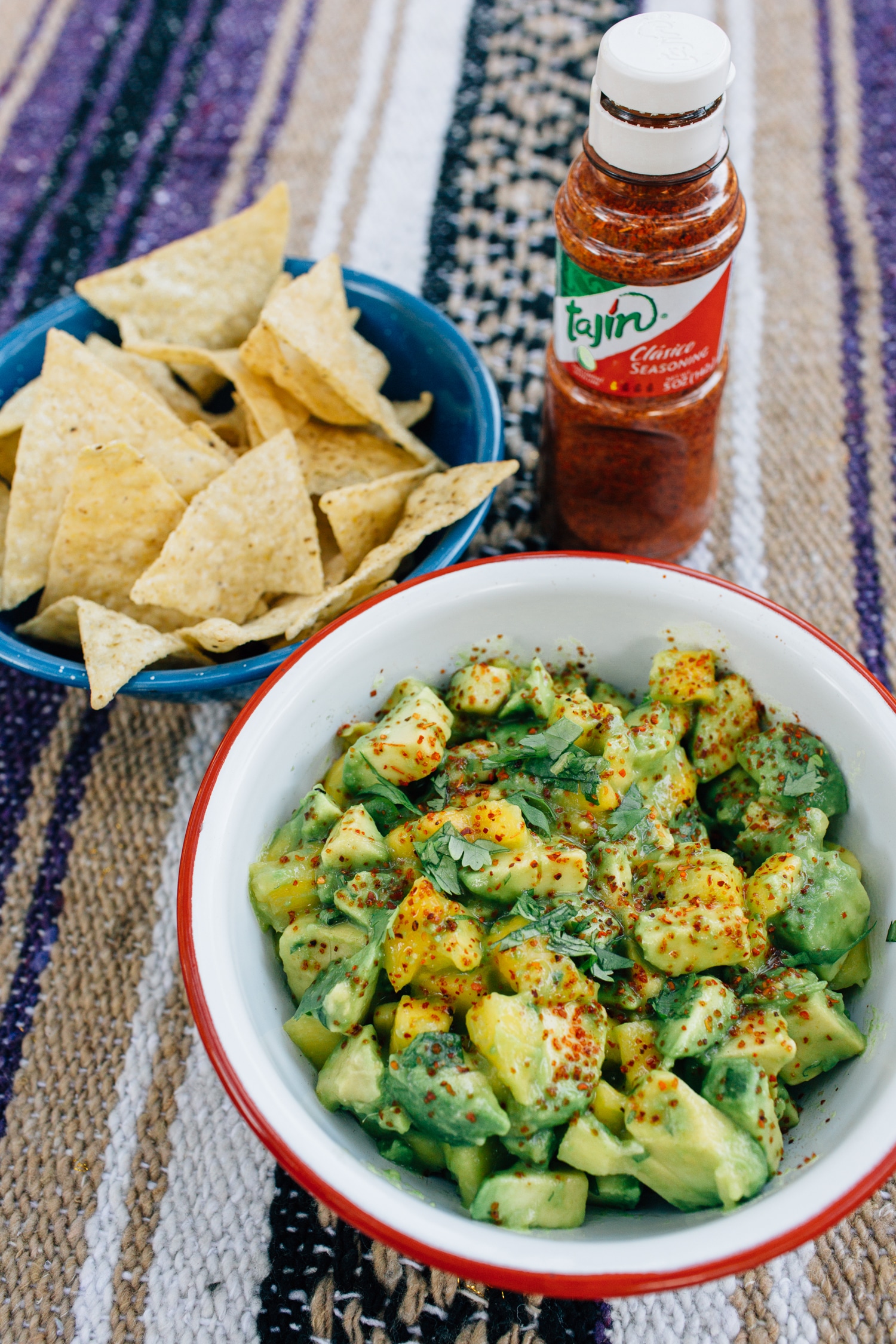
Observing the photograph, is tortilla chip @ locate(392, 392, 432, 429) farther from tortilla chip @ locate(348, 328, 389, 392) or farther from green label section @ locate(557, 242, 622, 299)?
green label section @ locate(557, 242, 622, 299)

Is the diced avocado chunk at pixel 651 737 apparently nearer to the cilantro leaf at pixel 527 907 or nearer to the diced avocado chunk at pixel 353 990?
the cilantro leaf at pixel 527 907

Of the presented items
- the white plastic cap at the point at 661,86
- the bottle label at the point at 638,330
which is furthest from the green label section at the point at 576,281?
the white plastic cap at the point at 661,86

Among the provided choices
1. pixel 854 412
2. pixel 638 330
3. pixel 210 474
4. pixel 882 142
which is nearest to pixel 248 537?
pixel 210 474

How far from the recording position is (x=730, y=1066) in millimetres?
1085

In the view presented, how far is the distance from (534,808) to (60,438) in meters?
0.95

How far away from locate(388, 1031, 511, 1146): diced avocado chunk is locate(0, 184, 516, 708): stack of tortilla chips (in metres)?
0.63

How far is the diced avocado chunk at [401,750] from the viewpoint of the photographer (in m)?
1.28

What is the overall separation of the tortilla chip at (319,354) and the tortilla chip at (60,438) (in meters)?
0.20

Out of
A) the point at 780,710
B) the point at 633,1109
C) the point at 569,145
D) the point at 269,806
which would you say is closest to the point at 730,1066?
the point at 633,1109

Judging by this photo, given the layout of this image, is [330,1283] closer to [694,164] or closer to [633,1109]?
[633,1109]

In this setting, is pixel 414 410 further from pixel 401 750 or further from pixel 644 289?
pixel 401 750

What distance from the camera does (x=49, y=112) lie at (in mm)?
2609

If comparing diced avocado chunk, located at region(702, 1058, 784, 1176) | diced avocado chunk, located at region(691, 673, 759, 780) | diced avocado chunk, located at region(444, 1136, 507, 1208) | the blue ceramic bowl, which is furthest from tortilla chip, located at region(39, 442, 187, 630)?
diced avocado chunk, located at region(702, 1058, 784, 1176)

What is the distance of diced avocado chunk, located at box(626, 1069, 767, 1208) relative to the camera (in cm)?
103
